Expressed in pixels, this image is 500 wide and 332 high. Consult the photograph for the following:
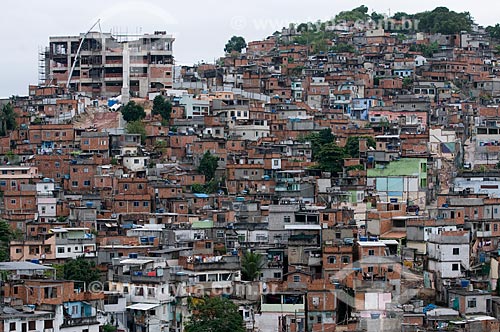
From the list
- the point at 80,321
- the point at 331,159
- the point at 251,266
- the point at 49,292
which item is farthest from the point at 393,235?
the point at 49,292

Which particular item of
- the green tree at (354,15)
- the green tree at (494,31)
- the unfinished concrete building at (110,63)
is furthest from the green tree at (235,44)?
the unfinished concrete building at (110,63)

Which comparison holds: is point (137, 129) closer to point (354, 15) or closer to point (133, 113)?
point (133, 113)

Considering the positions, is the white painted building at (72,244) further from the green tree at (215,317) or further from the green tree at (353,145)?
the green tree at (353,145)

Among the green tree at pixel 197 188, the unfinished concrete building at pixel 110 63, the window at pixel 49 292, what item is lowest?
the window at pixel 49 292

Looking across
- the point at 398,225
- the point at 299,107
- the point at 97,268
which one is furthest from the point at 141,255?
the point at 299,107

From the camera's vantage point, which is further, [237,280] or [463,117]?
[463,117]

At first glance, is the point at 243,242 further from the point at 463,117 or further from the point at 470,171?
the point at 463,117
